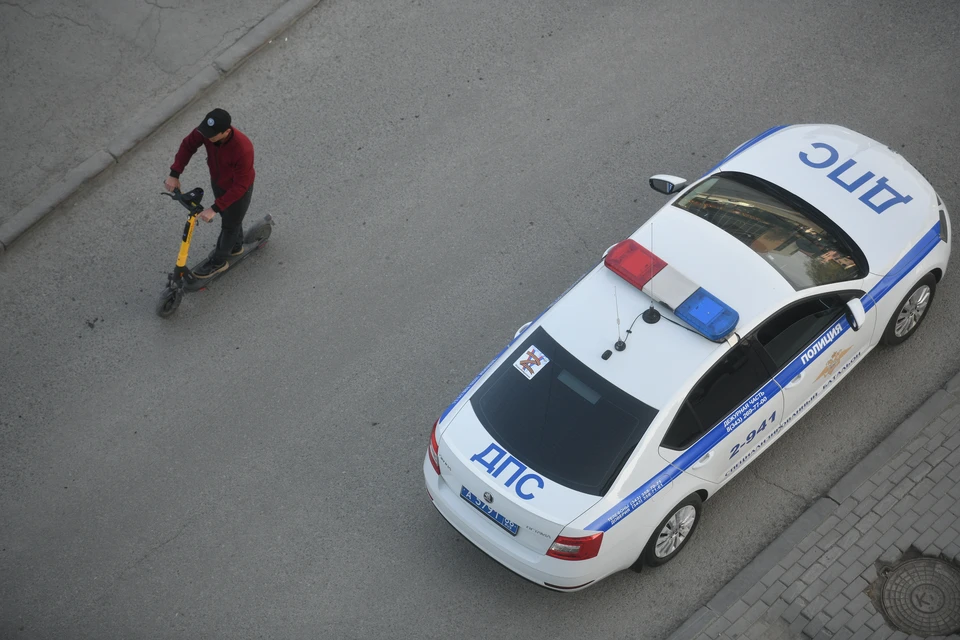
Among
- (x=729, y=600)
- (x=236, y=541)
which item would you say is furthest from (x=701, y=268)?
(x=236, y=541)

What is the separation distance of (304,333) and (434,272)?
1278 mm

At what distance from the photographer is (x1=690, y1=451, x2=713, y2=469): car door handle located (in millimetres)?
5980

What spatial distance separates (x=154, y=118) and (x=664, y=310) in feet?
19.3

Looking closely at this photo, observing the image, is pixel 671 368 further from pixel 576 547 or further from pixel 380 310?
pixel 380 310

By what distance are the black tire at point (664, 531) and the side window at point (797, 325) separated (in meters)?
1.10

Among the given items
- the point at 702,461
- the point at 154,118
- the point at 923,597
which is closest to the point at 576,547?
the point at 702,461

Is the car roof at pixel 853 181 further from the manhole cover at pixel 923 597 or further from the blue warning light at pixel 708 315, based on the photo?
the manhole cover at pixel 923 597

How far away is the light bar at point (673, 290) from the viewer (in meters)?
5.94

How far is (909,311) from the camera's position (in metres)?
7.00

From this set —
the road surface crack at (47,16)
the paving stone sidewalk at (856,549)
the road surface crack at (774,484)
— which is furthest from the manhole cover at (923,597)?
the road surface crack at (47,16)

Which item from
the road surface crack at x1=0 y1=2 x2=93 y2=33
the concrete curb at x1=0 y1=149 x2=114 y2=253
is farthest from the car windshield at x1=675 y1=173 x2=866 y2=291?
the road surface crack at x1=0 y1=2 x2=93 y2=33

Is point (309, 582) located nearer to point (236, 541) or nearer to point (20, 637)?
point (236, 541)

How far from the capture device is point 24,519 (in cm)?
697

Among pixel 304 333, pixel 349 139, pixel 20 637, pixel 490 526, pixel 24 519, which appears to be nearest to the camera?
pixel 490 526
